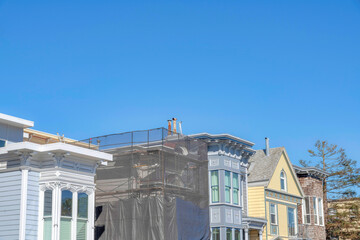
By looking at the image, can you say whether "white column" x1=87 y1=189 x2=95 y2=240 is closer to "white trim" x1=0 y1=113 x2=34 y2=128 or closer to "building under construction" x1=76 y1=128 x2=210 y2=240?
"building under construction" x1=76 y1=128 x2=210 y2=240

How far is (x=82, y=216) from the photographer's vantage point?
2567 cm

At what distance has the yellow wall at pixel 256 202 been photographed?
41375 mm

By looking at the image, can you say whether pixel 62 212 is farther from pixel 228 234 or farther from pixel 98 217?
pixel 228 234

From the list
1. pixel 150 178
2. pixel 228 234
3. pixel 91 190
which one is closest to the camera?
pixel 91 190

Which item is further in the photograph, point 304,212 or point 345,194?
point 345,194

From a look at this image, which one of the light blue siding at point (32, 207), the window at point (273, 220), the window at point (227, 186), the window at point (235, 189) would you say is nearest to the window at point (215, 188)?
the window at point (227, 186)

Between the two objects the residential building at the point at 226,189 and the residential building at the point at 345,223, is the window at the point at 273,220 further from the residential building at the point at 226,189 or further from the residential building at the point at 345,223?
the residential building at the point at 345,223

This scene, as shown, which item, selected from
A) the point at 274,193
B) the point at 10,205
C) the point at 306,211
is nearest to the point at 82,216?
the point at 10,205

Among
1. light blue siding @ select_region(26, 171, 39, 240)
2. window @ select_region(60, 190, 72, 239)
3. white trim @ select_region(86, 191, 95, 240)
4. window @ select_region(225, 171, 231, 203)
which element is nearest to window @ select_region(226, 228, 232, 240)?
window @ select_region(225, 171, 231, 203)

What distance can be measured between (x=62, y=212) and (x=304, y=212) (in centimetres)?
2854

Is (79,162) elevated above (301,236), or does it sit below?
above

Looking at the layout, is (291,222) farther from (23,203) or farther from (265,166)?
(23,203)

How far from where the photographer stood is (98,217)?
32188 millimetres

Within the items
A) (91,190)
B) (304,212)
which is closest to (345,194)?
(304,212)
